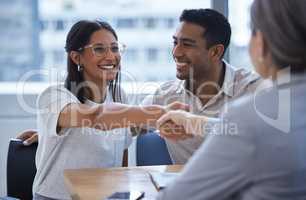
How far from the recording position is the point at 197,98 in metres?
2.51

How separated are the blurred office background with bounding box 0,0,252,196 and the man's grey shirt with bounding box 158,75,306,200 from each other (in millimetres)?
2252

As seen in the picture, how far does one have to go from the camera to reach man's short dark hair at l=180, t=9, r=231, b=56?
8.42ft

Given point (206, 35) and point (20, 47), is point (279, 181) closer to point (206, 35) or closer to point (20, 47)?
point (206, 35)

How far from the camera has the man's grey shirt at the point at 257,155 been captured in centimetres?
111

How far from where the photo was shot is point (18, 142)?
235 centimetres

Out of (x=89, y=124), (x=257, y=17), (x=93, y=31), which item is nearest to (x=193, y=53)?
(x=93, y=31)

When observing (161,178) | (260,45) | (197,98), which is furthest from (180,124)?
(260,45)

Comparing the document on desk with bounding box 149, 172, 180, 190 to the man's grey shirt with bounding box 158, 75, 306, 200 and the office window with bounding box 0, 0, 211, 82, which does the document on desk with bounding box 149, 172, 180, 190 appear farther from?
the office window with bounding box 0, 0, 211, 82

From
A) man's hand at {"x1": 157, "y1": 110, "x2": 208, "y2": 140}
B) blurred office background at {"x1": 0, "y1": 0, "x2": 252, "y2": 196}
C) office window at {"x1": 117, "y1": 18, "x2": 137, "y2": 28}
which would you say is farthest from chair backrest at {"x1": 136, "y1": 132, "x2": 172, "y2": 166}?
office window at {"x1": 117, "y1": 18, "x2": 137, "y2": 28}

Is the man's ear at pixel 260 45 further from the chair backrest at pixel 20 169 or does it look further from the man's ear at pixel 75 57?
the chair backrest at pixel 20 169

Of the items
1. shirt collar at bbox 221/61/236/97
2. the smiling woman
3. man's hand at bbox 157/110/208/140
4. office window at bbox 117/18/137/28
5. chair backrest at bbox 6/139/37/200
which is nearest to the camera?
man's hand at bbox 157/110/208/140

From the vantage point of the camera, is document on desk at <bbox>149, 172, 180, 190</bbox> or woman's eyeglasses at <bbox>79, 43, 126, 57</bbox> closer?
document on desk at <bbox>149, 172, 180, 190</bbox>

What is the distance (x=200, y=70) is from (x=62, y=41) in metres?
1.23

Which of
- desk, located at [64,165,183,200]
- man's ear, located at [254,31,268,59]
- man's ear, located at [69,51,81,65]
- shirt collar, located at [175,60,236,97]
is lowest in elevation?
desk, located at [64,165,183,200]
